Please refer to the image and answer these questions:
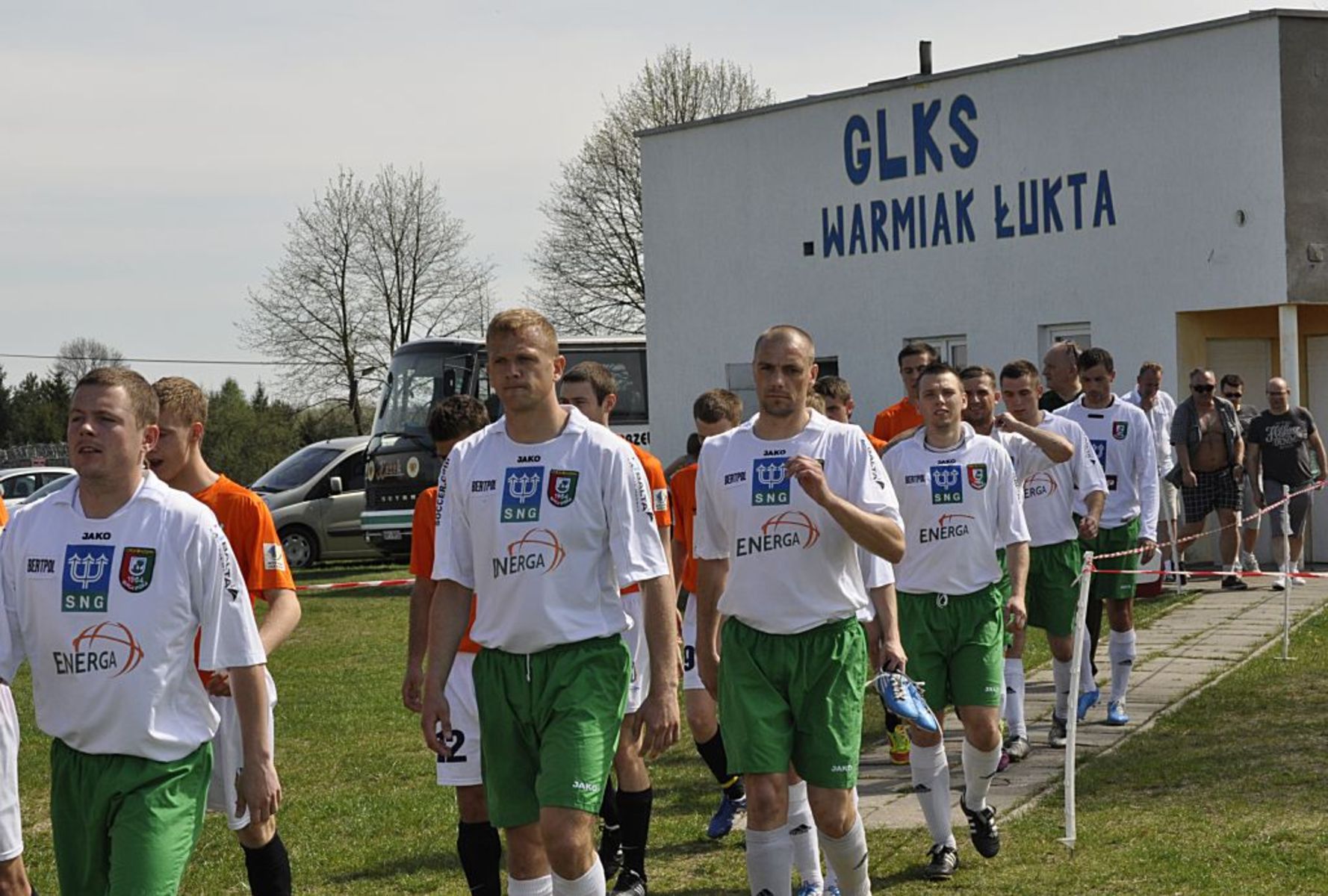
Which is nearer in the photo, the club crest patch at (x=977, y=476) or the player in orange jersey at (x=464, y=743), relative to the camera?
the player in orange jersey at (x=464, y=743)

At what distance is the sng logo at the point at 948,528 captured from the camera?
7996mm

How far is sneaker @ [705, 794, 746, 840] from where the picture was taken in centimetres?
861

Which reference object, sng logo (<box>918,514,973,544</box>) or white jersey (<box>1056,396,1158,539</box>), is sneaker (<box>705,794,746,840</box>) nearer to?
sng logo (<box>918,514,973,544</box>)

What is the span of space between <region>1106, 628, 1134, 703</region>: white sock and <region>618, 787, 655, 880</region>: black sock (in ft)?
15.8

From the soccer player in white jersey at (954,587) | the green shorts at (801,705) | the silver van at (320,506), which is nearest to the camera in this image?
the green shorts at (801,705)

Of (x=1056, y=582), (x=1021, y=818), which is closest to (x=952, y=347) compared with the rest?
(x=1056, y=582)

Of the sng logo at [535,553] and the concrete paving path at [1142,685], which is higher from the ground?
the sng logo at [535,553]

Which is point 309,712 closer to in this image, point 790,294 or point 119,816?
point 119,816

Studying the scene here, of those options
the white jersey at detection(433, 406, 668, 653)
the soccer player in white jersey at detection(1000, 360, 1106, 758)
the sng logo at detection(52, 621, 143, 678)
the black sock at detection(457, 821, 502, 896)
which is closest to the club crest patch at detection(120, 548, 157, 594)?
the sng logo at detection(52, 621, 143, 678)

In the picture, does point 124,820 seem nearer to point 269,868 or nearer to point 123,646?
point 123,646

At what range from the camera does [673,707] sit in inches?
222

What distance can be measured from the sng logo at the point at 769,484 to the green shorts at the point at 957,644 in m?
1.79

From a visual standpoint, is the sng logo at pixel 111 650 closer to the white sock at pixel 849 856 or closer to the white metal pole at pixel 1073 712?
the white sock at pixel 849 856

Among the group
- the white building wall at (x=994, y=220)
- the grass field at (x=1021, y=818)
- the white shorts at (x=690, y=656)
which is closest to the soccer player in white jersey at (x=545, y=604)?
the grass field at (x=1021, y=818)
